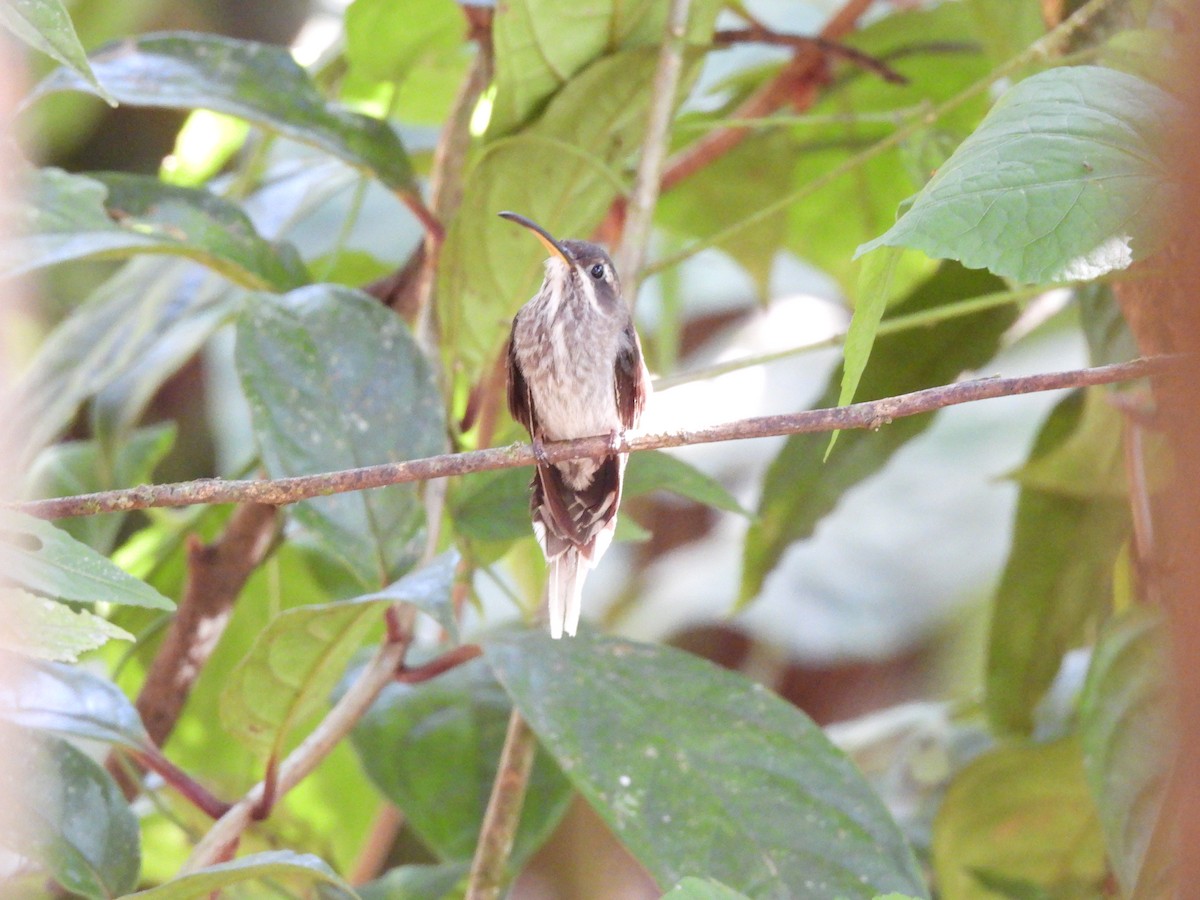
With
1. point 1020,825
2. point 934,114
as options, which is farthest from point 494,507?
point 1020,825

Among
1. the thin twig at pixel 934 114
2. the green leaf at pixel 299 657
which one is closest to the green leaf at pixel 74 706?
the green leaf at pixel 299 657

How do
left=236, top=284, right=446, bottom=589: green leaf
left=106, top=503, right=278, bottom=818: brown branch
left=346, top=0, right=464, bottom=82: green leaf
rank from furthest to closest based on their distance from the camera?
left=346, top=0, right=464, bottom=82: green leaf, left=106, top=503, right=278, bottom=818: brown branch, left=236, top=284, right=446, bottom=589: green leaf

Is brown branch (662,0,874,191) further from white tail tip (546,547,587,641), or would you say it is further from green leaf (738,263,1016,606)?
white tail tip (546,547,587,641)

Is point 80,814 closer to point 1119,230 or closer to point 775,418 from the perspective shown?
point 775,418

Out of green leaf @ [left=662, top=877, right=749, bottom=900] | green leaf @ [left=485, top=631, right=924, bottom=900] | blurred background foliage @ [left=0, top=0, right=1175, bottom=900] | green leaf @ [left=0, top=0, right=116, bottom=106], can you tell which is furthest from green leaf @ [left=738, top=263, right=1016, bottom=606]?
green leaf @ [left=0, top=0, right=116, bottom=106]

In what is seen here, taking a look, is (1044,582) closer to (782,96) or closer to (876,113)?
(876,113)

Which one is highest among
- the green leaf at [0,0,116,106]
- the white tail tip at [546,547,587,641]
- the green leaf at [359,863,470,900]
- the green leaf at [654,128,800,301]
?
the green leaf at [0,0,116,106]
